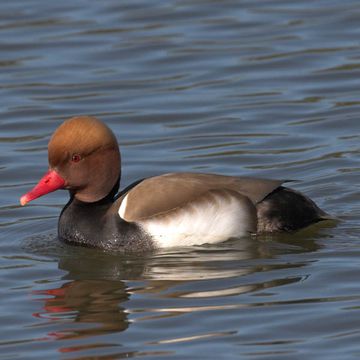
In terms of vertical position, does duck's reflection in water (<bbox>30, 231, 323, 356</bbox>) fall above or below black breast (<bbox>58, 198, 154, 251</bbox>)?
below

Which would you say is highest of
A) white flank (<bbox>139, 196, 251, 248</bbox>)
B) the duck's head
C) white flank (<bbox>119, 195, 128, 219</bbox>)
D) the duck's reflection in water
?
the duck's head

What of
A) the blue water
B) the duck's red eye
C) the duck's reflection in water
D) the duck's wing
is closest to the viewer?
the blue water

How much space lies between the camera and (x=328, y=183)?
10758 millimetres

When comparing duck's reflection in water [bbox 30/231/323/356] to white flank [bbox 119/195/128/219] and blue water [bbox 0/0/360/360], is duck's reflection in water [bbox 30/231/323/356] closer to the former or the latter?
blue water [bbox 0/0/360/360]

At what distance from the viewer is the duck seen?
30.3ft

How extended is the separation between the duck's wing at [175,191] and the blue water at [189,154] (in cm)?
30

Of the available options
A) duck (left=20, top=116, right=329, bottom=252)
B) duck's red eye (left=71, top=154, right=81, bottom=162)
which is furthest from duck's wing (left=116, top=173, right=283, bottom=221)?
duck's red eye (left=71, top=154, right=81, bottom=162)

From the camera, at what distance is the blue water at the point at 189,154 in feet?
25.0

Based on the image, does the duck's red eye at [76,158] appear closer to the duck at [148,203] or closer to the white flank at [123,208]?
the duck at [148,203]

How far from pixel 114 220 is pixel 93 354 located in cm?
210

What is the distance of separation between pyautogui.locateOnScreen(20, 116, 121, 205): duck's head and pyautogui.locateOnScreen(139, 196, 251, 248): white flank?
18.7 inches

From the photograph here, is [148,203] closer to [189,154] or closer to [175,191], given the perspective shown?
[175,191]

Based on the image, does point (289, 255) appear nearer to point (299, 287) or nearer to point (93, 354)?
point (299, 287)

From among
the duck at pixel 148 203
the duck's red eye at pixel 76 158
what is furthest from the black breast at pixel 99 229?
the duck's red eye at pixel 76 158
